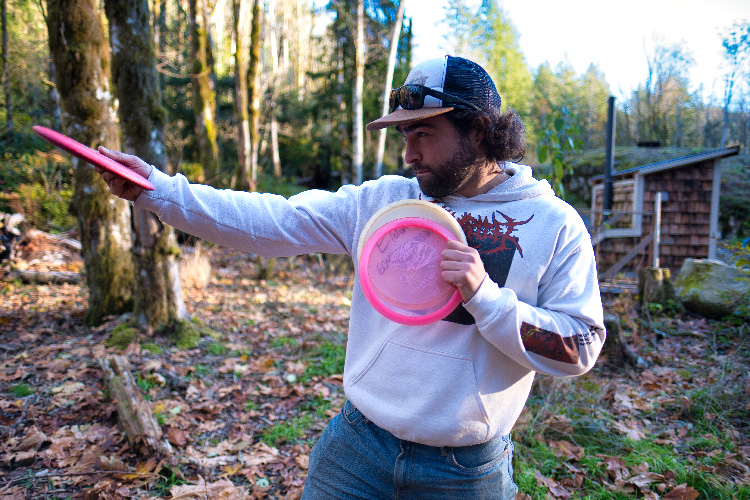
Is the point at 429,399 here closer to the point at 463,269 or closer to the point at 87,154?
the point at 463,269

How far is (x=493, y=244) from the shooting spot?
1.79 metres

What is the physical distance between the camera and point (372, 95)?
800 inches

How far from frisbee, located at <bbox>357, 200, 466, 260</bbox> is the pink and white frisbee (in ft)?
0.04

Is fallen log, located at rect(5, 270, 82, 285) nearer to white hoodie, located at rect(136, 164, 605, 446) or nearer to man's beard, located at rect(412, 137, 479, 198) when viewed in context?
white hoodie, located at rect(136, 164, 605, 446)

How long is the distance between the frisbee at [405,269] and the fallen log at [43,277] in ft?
28.1

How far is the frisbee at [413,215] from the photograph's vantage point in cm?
170

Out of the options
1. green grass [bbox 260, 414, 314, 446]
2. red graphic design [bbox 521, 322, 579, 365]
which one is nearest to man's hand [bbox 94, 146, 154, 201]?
red graphic design [bbox 521, 322, 579, 365]

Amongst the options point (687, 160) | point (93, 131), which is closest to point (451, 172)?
point (93, 131)

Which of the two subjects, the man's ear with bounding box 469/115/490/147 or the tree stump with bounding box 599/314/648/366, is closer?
the man's ear with bounding box 469/115/490/147

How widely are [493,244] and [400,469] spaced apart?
0.90 meters

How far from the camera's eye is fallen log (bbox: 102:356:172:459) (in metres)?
3.42

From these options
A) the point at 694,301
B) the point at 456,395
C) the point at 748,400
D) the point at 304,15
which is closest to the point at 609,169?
the point at 694,301

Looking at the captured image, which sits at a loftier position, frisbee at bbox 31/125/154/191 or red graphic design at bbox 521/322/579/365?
frisbee at bbox 31/125/154/191

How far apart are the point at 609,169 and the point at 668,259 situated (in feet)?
11.2
